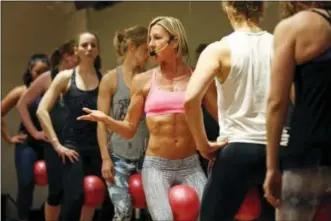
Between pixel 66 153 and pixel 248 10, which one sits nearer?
pixel 248 10

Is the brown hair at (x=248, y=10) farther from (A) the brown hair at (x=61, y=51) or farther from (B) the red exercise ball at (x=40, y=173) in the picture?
(B) the red exercise ball at (x=40, y=173)

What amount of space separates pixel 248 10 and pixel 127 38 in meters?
0.54

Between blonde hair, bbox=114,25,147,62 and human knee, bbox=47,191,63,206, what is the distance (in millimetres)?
570

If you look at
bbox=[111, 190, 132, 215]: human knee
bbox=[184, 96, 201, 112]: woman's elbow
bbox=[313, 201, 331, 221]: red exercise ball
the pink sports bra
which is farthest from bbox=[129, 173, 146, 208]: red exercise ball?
bbox=[313, 201, 331, 221]: red exercise ball

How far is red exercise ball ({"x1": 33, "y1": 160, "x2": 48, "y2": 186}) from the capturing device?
2.45 m

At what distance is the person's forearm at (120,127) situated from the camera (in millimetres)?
1981

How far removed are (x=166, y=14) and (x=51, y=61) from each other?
25.7 inches

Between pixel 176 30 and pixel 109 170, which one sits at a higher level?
pixel 176 30

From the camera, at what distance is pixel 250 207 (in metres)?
1.71

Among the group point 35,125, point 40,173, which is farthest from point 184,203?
point 35,125

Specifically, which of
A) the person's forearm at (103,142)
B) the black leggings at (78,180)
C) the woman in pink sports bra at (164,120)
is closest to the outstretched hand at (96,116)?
the woman in pink sports bra at (164,120)

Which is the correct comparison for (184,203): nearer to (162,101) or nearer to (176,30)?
(162,101)

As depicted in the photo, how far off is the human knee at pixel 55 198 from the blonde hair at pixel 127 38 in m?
0.57

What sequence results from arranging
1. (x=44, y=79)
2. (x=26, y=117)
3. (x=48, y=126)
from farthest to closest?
(x=26, y=117) < (x=44, y=79) < (x=48, y=126)
